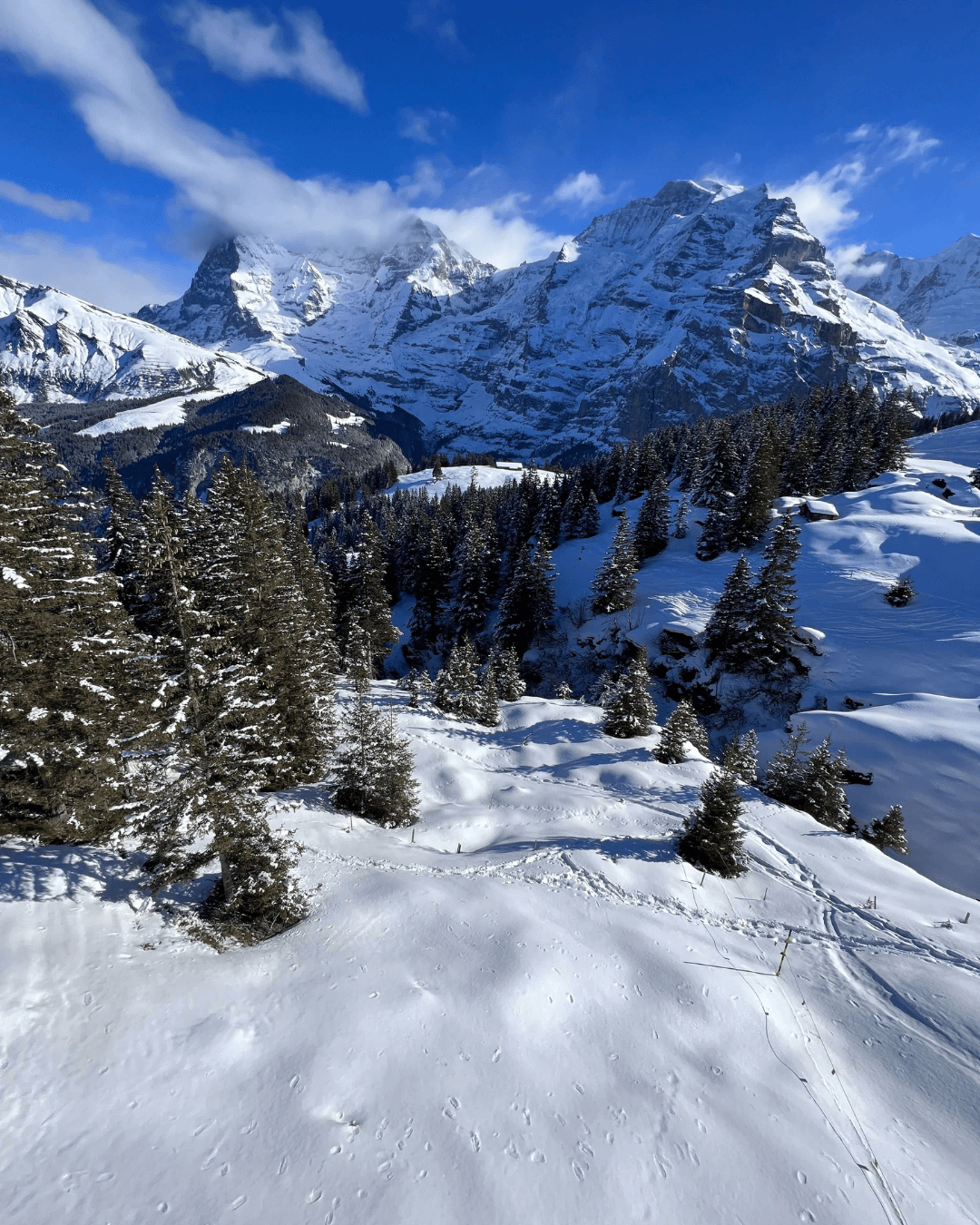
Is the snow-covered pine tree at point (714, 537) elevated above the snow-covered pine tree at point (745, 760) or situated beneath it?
elevated above

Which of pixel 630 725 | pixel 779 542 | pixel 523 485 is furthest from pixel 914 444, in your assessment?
pixel 630 725

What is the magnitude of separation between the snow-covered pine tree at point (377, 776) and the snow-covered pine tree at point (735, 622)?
111 feet

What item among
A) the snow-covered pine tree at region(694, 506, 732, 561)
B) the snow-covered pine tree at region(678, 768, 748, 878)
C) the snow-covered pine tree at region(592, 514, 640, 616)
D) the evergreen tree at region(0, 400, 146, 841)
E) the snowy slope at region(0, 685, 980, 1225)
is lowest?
the snowy slope at region(0, 685, 980, 1225)

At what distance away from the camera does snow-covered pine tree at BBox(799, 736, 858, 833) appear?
919 inches

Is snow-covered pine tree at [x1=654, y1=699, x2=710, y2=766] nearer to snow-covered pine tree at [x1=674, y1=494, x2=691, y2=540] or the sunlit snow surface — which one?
the sunlit snow surface

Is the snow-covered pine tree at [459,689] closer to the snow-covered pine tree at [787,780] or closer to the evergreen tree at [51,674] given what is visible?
the snow-covered pine tree at [787,780]

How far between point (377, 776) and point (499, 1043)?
36.2 ft

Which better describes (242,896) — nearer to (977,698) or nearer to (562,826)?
(562,826)

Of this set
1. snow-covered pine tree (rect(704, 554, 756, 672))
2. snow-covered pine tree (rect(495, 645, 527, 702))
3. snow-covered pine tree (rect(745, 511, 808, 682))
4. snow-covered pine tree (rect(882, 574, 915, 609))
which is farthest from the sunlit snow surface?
snow-covered pine tree (rect(882, 574, 915, 609))

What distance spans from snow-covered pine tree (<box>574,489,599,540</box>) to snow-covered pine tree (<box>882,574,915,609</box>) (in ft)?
123

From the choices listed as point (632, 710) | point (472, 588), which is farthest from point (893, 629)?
point (472, 588)

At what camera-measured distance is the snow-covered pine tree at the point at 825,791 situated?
2334 cm

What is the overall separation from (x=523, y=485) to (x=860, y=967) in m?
78.6

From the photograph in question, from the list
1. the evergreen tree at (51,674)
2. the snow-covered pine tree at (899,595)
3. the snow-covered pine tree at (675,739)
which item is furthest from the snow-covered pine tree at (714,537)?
the evergreen tree at (51,674)
